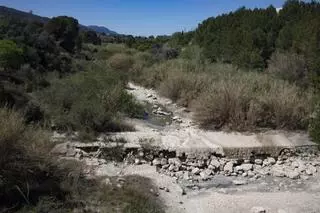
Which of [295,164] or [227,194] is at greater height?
[295,164]

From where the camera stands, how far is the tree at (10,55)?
40.1 ft

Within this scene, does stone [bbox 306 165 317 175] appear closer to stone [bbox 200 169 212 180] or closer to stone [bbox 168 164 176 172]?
stone [bbox 200 169 212 180]

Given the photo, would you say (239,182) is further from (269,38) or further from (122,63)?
(122,63)

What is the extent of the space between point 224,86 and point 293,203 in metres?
5.28

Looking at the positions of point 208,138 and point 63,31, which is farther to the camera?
point 63,31

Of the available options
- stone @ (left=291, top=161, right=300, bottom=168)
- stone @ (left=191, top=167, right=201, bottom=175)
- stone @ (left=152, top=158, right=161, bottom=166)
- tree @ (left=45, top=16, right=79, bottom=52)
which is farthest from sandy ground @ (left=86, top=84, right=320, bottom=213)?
tree @ (left=45, top=16, right=79, bottom=52)

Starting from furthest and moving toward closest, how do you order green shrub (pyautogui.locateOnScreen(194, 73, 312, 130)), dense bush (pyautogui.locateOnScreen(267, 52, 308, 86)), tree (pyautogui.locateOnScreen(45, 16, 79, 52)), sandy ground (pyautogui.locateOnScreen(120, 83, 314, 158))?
tree (pyautogui.locateOnScreen(45, 16, 79, 52)), dense bush (pyautogui.locateOnScreen(267, 52, 308, 86)), green shrub (pyautogui.locateOnScreen(194, 73, 312, 130)), sandy ground (pyautogui.locateOnScreen(120, 83, 314, 158))

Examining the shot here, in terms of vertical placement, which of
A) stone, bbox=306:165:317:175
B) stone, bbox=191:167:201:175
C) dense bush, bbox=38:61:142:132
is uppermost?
dense bush, bbox=38:61:142:132

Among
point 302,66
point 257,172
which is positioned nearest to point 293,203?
point 257,172

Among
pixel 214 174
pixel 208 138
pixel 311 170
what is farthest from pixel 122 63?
pixel 311 170

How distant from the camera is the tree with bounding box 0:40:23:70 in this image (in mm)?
12223

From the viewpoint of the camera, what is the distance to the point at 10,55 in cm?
1268

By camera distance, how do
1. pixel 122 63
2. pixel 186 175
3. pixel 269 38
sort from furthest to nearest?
pixel 122 63 < pixel 269 38 < pixel 186 175

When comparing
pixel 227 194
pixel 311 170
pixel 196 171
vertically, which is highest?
pixel 311 170
